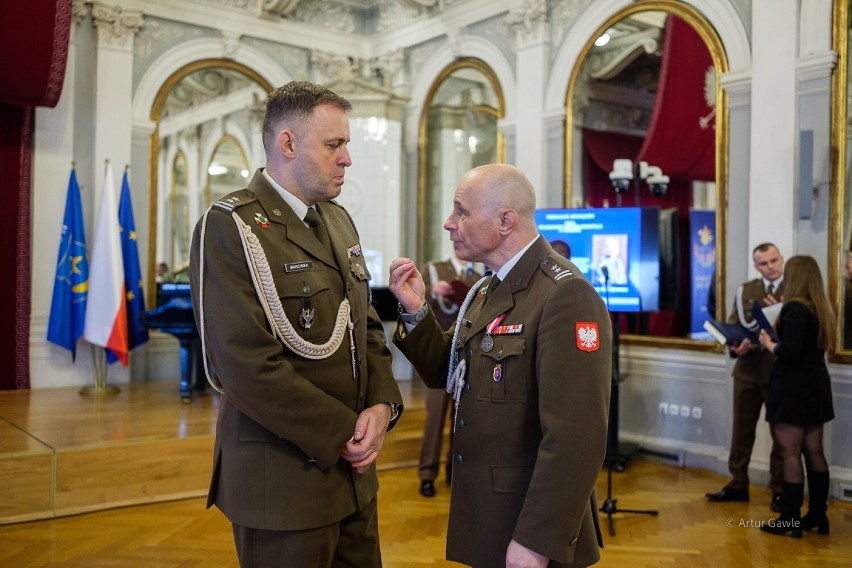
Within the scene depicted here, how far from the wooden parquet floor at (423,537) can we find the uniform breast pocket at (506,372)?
83.2 inches

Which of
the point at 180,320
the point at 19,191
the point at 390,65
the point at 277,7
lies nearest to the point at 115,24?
the point at 277,7

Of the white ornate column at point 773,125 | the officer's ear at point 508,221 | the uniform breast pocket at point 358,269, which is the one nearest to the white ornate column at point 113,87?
the white ornate column at point 773,125

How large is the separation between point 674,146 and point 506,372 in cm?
492

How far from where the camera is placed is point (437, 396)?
5.08 metres

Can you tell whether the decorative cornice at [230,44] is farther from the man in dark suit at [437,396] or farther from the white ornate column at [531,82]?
the man in dark suit at [437,396]

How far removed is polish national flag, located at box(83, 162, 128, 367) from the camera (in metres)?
6.55

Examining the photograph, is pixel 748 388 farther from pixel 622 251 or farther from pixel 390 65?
pixel 390 65

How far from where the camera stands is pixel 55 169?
6766 mm

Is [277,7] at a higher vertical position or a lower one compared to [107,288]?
higher

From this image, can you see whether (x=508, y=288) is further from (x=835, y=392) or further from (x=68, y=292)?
(x=68, y=292)

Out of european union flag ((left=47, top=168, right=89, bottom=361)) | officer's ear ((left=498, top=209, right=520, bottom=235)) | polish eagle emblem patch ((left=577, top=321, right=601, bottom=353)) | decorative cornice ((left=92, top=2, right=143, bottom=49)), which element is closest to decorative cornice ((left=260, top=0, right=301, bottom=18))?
decorative cornice ((left=92, top=2, right=143, bottom=49))

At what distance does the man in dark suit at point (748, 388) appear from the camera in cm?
468

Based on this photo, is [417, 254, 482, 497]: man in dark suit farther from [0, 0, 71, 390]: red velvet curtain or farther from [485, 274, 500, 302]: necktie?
[0, 0, 71, 390]: red velvet curtain

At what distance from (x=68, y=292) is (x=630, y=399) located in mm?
4738
